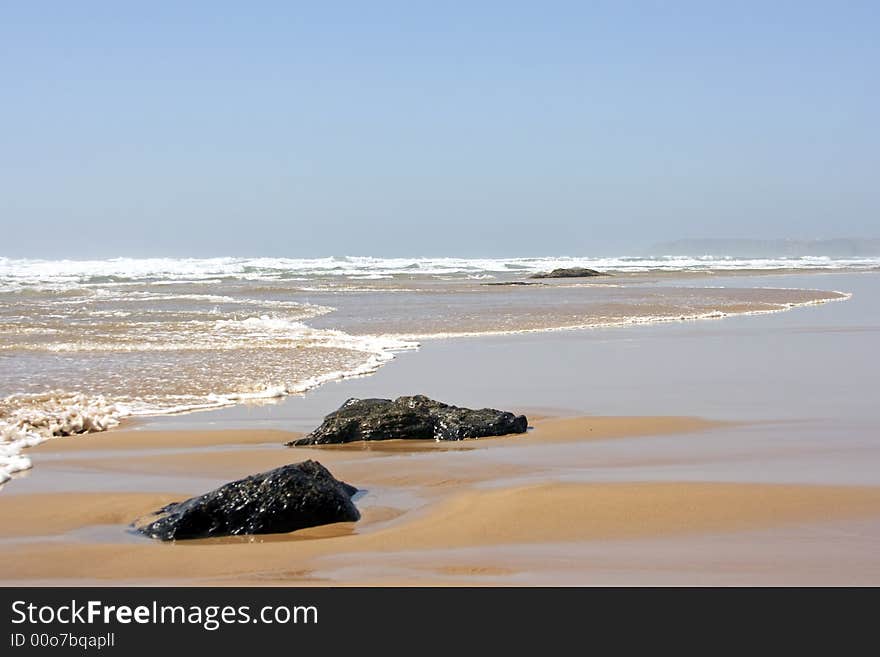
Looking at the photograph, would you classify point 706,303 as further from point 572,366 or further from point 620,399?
point 620,399

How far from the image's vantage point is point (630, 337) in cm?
1678

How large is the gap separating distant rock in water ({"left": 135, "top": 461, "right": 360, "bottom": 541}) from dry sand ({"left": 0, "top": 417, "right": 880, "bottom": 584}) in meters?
0.11

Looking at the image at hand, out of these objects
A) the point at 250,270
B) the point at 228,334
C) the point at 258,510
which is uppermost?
the point at 250,270

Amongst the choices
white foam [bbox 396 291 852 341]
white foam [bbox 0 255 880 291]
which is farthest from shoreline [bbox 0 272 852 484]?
white foam [bbox 0 255 880 291]

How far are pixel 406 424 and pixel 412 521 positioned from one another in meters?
2.74

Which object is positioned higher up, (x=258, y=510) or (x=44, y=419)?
(x=44, y=419)

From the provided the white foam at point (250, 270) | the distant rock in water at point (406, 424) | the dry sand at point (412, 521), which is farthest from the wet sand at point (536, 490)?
the white foam at point (250, 270)

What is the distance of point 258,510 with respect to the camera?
5.41 m

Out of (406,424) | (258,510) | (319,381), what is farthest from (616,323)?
(258,510)

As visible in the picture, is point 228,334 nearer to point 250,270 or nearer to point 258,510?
point 258,510

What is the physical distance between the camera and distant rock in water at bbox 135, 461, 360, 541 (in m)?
5.35

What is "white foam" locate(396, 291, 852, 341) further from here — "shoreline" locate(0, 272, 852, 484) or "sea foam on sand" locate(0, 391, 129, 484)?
"sea foam on sand" locate(0, 391, 129, 484)

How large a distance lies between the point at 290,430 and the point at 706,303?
19.6 metres
